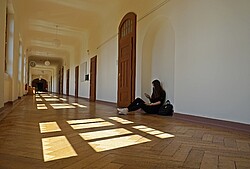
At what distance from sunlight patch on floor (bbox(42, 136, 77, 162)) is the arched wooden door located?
4.12m

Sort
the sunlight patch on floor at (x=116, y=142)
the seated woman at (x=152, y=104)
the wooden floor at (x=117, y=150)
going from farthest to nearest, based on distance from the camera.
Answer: the seated woman at (x=152, y=104), the sunlight patch on floor at (x=116, y=142), the wooden floor at (x=117, y=150)

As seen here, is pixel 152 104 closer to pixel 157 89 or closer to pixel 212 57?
pixel 157 89

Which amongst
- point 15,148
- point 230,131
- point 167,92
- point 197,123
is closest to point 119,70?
point 167,92

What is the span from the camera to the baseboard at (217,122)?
2945 millimetres

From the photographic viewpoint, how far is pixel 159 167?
1465 millimetres

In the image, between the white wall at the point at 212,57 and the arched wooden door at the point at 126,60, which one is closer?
the white wall at the point at 212,57

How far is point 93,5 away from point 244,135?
6.72 meters

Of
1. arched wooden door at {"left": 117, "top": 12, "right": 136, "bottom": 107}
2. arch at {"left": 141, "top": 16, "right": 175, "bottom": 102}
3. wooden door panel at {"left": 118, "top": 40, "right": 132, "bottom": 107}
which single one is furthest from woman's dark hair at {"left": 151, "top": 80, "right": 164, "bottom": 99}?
wooden door panel at {"left": 118, "top": 40, "right": 132, "bottom": 107}

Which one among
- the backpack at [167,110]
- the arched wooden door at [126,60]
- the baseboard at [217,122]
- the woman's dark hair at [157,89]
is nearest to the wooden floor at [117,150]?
the baseboard at [217,122]

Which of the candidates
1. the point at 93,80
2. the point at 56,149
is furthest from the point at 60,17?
the point at 56,149

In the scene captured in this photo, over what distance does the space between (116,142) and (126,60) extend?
184 inches

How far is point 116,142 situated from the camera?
213 cm

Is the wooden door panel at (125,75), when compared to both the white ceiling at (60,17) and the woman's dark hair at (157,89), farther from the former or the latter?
the white ceiling at (60,17)

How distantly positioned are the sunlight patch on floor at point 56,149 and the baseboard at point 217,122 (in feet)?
7.05
